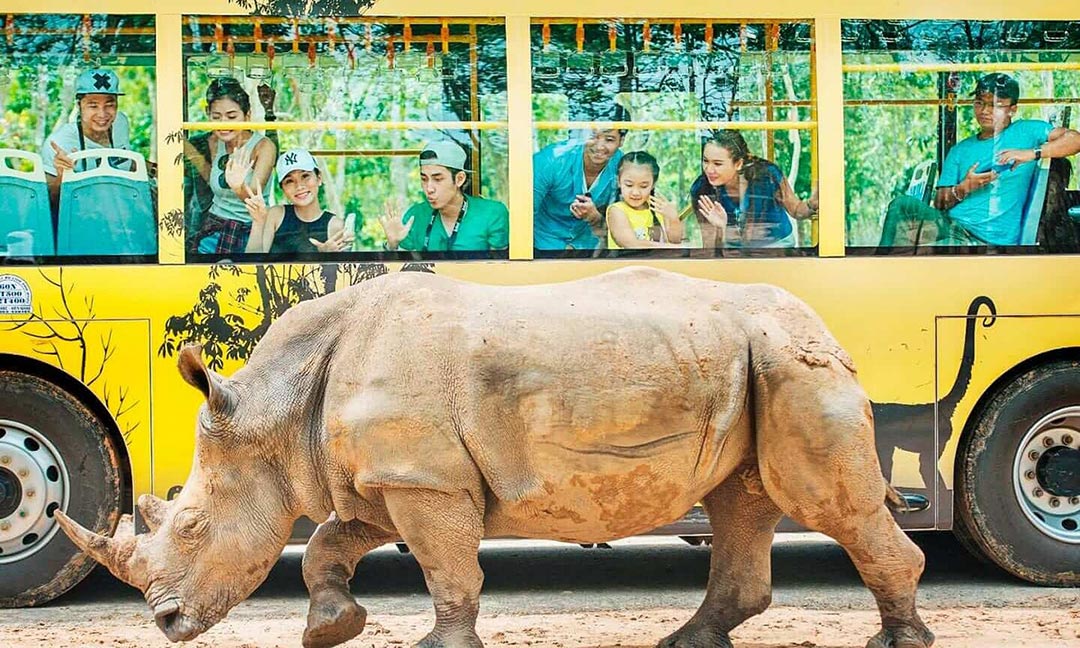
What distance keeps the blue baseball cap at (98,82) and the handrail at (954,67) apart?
3632 mm

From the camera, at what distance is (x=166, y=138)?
784 cm

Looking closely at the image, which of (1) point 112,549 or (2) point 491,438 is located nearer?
(2) point 491,438

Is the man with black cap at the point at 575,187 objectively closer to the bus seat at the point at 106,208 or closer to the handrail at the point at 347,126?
the handrail at the point at 347,126

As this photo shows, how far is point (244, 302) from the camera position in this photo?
7891 mm

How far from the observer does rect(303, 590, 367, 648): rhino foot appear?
6.02 metres

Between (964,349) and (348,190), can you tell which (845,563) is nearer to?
(964,349)

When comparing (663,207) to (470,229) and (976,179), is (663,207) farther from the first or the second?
(976,179)

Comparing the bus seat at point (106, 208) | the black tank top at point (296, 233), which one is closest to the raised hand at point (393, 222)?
the black tank top at point (296, 233)

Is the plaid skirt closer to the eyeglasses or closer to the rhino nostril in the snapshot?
the rhino nostril

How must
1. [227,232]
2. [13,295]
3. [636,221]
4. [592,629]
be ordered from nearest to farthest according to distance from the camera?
1. [592,629]
2. [13,295]
3. [227,232]
4. [636,221]

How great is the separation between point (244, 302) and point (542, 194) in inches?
61.7

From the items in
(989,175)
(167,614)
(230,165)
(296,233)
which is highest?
(230,165)

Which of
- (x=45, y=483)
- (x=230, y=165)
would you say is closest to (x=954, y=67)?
(x=230, y=165)

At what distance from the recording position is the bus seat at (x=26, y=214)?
25.7 feet
